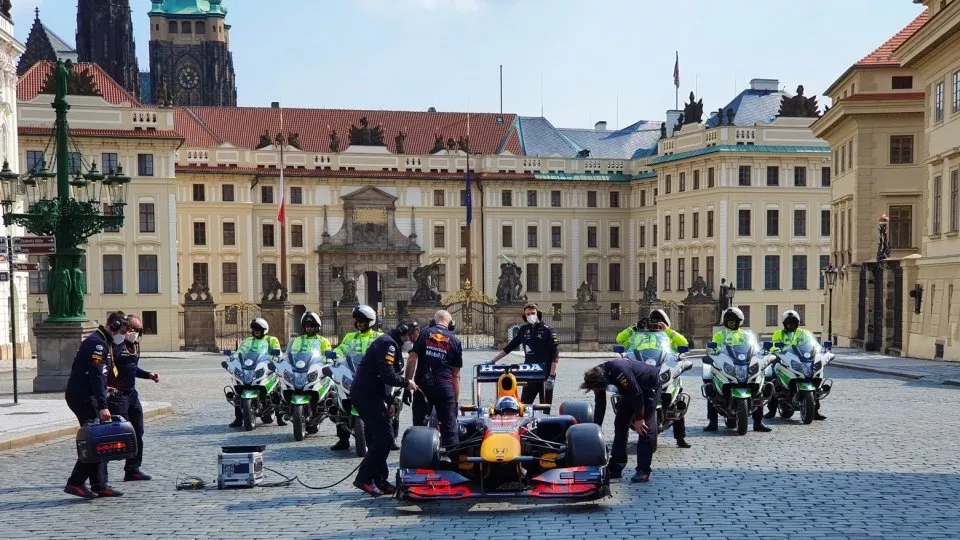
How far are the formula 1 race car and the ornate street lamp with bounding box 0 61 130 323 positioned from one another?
1542 cm

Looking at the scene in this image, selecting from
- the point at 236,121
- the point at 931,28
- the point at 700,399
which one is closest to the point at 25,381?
the point at 700,399

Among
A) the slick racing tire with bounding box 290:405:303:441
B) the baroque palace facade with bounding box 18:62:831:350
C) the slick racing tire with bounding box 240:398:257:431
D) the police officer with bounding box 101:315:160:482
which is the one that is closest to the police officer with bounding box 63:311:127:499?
the police officer with bounding box 101:315:160:482

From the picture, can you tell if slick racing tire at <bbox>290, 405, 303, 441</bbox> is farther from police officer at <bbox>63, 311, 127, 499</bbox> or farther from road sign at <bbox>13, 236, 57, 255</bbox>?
road sign at <bbox>13, 236, 57, 255</bbox>

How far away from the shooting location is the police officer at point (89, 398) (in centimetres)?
1160

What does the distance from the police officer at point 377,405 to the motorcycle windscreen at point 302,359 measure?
4658 mm

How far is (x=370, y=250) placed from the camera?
72.1 meters

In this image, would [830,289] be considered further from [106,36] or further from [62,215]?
[106,36]

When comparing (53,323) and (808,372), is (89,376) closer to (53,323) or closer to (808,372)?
(808,372)

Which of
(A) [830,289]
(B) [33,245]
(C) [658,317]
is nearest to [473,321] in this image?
(A) [830,289]

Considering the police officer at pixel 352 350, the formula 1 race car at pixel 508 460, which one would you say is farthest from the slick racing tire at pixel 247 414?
the formula 1 race car at pixel 508 460

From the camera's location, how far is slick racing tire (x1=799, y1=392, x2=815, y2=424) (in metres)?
17.6

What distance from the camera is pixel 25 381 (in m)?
29.0

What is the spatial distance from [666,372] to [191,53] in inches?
3982

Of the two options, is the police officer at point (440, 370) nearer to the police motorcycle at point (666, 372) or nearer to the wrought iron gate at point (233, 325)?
the police motorcycle at point (666, 372)
